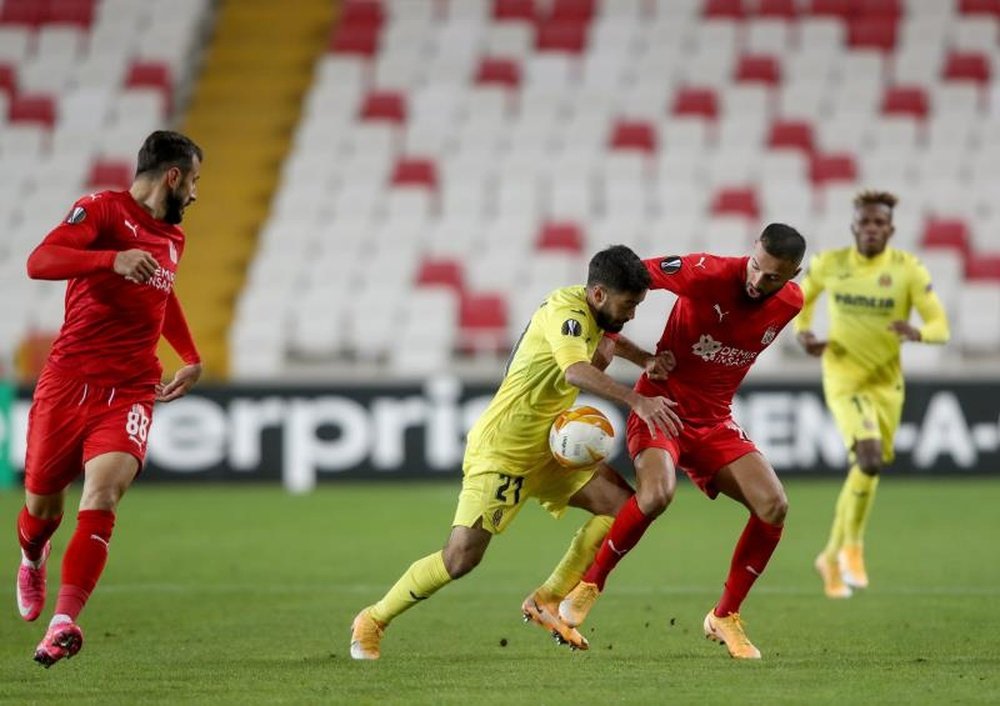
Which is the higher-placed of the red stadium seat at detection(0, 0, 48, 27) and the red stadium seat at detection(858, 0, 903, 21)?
the red stadium seat at detection(858, 0, 903, 21)

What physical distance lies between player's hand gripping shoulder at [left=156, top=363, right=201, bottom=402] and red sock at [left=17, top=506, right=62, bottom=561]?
0.72 meters

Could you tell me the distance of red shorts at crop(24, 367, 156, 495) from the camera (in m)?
7.39

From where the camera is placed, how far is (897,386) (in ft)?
35.6

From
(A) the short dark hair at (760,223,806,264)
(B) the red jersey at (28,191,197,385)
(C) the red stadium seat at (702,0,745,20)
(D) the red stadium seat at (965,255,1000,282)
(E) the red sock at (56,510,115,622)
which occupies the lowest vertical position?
(D) the red stadium seat at (965,255,1000,282)

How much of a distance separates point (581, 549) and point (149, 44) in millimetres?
16486

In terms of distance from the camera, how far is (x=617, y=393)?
7086 mm

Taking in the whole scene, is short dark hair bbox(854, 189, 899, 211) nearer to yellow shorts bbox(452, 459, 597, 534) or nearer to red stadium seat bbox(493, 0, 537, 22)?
yellow shorts bbox(452, 459, 597, 534)

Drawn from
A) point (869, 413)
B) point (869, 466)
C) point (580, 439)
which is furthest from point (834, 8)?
point (580, 439)

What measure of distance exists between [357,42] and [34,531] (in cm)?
1589

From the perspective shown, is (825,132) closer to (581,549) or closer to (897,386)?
(897,386)

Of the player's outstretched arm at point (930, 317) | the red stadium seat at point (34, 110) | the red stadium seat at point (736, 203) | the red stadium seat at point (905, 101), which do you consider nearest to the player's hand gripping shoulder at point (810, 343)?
the player's outstretched arm at point (930, 317)

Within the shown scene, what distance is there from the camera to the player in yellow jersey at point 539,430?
7.27 meters

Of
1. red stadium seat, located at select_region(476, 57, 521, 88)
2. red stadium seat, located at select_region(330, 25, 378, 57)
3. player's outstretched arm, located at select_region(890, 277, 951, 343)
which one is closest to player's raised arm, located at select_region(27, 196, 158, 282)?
player's outstretched arm, located at select_region(890, 277, 951, 343)

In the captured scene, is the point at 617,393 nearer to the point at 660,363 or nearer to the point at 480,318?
the point at 660,363
